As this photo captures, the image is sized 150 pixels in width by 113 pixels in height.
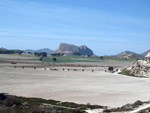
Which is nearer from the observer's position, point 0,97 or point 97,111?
point 97,111

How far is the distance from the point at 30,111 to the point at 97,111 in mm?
5299

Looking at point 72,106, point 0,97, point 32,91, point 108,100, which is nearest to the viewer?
point 72,106

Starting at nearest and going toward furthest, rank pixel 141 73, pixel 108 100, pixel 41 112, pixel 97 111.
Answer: pixel 41 112
pixel 97 111
pixel 108 100
pixel 141 73

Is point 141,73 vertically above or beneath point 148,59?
beneath

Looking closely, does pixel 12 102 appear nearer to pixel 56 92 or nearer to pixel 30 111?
pixel 30 111

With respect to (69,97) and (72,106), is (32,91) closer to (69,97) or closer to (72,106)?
(69,97)

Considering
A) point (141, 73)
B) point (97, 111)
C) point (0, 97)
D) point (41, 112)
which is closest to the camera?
point (41, 112)

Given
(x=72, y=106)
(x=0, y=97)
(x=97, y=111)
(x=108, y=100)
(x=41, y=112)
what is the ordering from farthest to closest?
(x=108, y=100), (x=0, y=97), (x=72, y=106), (x=97, y=111), (x=41, y=112)

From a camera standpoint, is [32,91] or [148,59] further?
[148,59]

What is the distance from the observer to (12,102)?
779 inches

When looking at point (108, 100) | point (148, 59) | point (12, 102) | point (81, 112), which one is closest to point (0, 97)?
point (12, 102)

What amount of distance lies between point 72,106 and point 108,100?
542cm

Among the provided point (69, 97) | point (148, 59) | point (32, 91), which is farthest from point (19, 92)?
point (148, 59)

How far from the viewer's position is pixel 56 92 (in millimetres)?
27859
